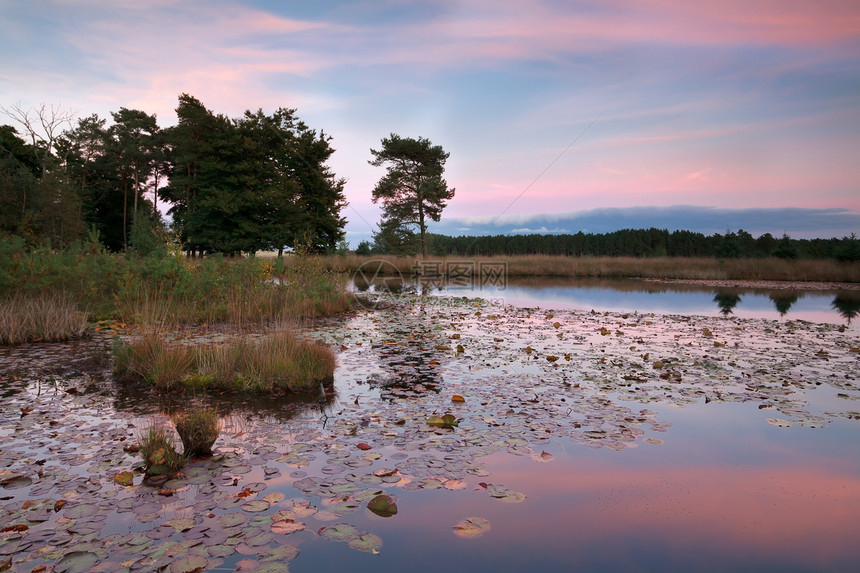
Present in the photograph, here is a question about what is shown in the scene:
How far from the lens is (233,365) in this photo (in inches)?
254

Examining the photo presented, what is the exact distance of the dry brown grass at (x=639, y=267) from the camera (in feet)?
106

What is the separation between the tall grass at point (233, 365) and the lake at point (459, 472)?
0.34m

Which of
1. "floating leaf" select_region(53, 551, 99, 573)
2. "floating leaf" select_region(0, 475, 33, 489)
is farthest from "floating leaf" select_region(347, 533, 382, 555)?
"floating leaf" select_region(0, 475, 33, 489)

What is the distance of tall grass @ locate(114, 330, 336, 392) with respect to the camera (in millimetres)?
6180

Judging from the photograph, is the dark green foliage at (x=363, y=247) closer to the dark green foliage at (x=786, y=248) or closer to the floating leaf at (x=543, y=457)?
the dark green foliage at (x=786, y=248)

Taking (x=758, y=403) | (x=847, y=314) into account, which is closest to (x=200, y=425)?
(x=758, y=403)

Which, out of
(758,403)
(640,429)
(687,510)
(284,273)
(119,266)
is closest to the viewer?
(687,510)

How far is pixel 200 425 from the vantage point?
4.10 meters

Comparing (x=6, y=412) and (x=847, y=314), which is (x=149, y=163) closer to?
(x=6, y=412)

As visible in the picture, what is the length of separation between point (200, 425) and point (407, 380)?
126 inches

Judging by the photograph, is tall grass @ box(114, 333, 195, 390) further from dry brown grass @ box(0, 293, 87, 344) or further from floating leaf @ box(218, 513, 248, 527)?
floating leaf @ box(218, 513, 248, 527)

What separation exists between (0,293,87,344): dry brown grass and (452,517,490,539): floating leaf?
928 centimetres

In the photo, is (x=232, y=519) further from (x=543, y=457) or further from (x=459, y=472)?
(x=543, y=457)

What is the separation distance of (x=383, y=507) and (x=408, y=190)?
3577cm
